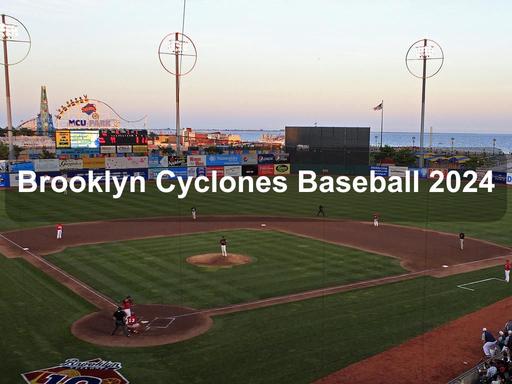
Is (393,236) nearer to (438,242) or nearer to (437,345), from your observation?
(438,242)

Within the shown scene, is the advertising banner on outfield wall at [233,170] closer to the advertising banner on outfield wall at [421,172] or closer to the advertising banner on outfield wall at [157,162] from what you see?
the advertising banner on outfield wall at [157,162]

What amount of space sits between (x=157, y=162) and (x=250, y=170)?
1604 cm

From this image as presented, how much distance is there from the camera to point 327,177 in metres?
83.4

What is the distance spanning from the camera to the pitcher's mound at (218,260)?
2859 cm

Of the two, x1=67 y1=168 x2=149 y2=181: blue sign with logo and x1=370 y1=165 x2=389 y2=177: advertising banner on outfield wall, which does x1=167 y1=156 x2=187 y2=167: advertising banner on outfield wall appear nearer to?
x1=67 y1=168 x2=149 y2=181: blue sign with logo

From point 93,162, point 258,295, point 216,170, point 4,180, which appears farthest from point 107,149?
point 258,295

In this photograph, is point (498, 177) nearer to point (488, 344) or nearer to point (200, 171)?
point (200, 171)

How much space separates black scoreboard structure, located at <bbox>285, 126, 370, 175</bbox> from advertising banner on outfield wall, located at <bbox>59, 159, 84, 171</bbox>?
3815 cm

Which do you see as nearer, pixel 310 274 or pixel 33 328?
pixel 33 328

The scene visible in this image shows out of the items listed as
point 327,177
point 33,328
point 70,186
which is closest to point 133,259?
point 33,328

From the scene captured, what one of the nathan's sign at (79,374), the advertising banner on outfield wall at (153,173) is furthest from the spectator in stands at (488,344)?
the advertising banner on outfield wall at (153,173)

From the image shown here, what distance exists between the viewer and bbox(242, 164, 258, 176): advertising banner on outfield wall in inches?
3196

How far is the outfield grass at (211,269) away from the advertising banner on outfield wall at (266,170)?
1876 inches

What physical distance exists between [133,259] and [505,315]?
64.4 ft
